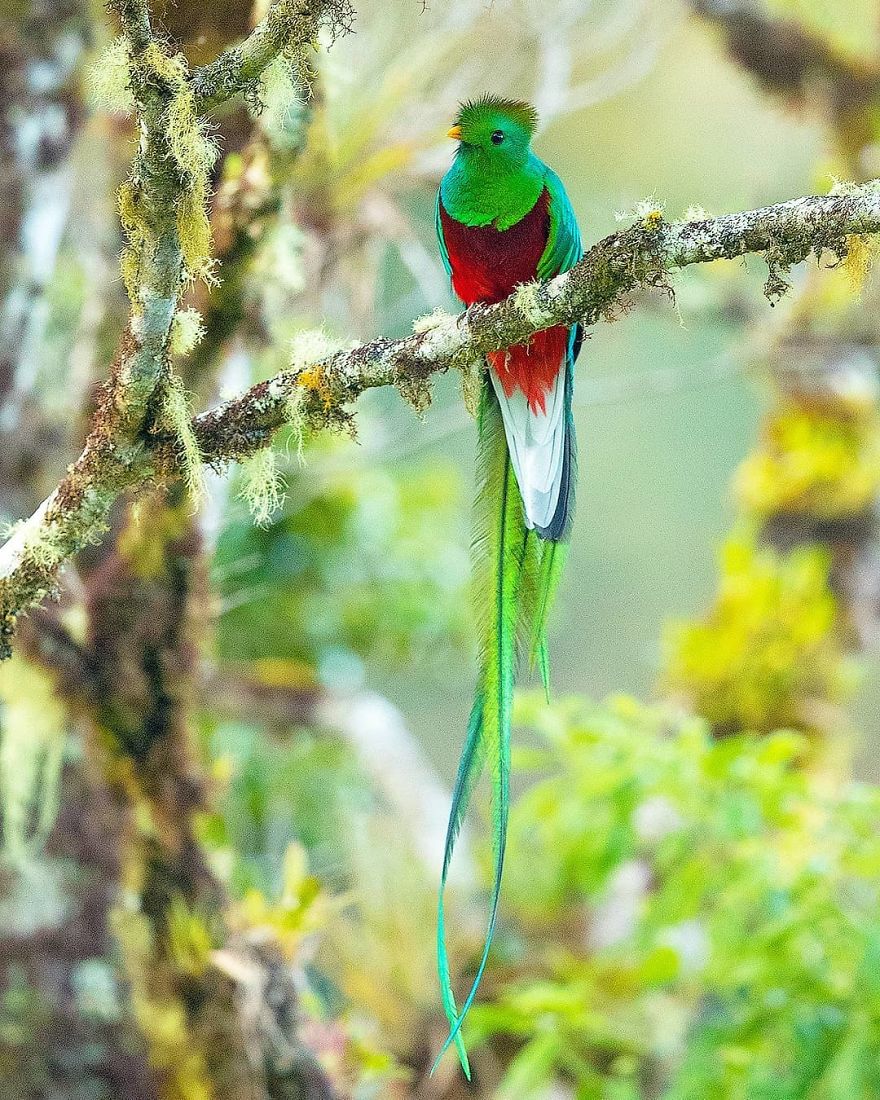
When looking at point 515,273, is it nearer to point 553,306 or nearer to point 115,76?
point 553,306

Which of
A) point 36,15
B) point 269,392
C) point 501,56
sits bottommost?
point 269,392

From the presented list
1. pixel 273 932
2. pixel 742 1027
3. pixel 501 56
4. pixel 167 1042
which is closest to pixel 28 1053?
pixel 167 1042

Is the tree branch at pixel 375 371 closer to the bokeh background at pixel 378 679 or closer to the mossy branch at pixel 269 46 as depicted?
the bokeh background at pixel 378 679

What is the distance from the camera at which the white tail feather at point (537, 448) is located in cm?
141

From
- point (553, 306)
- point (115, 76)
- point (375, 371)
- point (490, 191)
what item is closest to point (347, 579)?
point (490, 191)

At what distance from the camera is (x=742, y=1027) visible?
6.42 ft

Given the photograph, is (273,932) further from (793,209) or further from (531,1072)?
(793,209)

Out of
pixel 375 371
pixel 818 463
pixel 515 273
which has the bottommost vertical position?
pixel 375 371

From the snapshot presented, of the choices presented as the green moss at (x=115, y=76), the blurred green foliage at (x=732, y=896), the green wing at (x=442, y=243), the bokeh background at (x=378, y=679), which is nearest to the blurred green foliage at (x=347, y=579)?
the bokeh background at (x=378, y=679)

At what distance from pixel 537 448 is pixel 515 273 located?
25 centimetres

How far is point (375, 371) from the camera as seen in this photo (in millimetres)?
1224

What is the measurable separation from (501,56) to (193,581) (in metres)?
1.97

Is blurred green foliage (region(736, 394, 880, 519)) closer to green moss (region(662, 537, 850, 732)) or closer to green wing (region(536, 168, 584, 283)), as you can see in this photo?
green moss (region(662, 537, 850, 732))

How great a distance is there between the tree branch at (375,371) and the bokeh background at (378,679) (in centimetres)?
4
